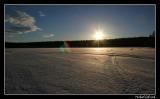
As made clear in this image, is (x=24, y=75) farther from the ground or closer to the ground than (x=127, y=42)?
closer to the ground

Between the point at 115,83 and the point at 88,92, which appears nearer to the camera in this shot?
the point at 88,92

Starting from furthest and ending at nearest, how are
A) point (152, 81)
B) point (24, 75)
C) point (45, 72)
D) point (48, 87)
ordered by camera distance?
point (45, 72), point (24, 75), point (152, 81), point (48, 87)
